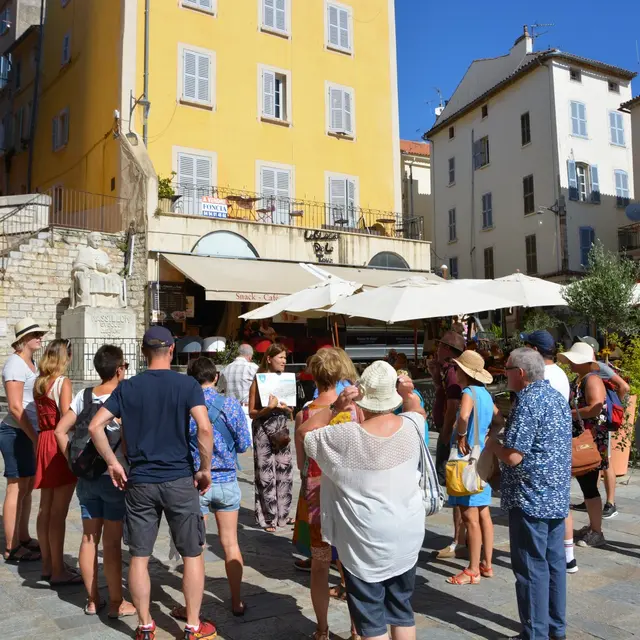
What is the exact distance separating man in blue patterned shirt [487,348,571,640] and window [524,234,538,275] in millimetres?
27422

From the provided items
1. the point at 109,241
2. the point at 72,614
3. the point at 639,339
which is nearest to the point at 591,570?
the point at 72,614

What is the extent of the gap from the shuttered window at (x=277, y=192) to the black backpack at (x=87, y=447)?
705 inches

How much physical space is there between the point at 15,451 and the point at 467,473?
3364mm

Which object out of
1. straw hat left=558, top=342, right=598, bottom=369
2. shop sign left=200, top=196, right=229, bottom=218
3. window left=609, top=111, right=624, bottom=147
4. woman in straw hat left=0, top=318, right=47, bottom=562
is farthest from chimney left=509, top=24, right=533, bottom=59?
woman in straw hat left=0, top=318, right=47, bottom=562

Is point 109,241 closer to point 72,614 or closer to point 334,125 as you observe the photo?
point 334,125

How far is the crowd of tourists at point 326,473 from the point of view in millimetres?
3139

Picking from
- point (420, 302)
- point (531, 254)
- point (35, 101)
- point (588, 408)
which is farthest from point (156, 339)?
point (531, 254)

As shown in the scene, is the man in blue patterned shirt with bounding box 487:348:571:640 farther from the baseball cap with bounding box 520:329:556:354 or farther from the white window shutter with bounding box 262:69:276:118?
the white window shutter with bounding box 262:69:276:118

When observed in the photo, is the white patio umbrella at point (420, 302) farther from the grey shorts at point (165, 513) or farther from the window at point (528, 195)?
the window at point (528, 195)

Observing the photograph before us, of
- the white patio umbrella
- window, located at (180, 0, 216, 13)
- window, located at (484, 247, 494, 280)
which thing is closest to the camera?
the white patio umbrella

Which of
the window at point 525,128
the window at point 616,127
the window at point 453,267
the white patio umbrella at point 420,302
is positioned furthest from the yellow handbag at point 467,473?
the window at point 453,267

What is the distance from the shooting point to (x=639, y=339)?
1036cm

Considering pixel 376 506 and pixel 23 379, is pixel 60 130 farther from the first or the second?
pixel 376 506

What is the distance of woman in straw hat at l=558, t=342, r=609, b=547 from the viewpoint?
5207 mm
